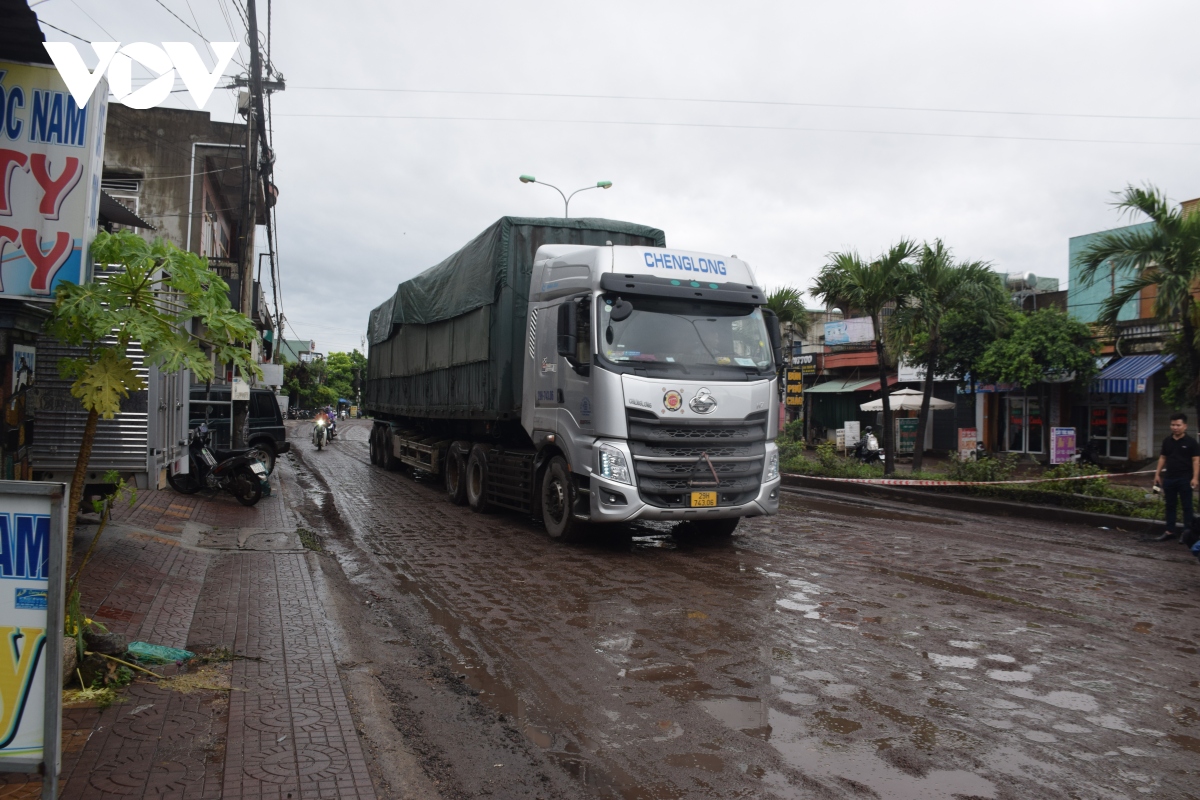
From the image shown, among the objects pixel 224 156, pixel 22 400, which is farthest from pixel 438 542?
pixel 224 156

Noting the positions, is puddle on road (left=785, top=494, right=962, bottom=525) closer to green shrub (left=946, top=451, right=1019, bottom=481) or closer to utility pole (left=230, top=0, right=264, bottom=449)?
green shrub (left=946, top=451, right=1019, bottom=481)

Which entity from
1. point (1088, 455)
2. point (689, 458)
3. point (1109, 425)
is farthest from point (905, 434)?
point (689, 458)

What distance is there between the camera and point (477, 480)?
1355 centimetres

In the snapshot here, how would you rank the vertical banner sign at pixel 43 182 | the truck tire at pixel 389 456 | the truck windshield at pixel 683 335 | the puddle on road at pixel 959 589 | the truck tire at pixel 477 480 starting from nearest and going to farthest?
the vertical banner sign at pixel 43 182
the puddle on road at pixel 959 589
the truck windshield at pixel 683 335
the truck tire at pixel 477 480
the truck tire at pixel 389 456

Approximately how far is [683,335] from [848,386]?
2598 centimetres

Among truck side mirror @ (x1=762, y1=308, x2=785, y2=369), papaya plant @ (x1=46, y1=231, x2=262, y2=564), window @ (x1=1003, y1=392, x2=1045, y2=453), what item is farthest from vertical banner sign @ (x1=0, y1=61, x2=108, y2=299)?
window @ (x1=1003, y1=392, x2=1045, y2=453)

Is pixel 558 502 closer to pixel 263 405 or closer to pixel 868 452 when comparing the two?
pixel 263 405

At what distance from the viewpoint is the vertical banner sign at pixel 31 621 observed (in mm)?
3055

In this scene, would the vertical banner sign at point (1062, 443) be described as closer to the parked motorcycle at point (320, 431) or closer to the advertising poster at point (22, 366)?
the advertising poster at point (22, 366)

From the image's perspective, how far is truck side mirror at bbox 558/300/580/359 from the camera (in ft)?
31.6

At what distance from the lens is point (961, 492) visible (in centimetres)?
1650

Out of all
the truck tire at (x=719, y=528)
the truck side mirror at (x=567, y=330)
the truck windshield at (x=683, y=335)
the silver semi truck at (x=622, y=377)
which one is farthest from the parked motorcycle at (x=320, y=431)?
the truck windshield at (x=683, y=335)

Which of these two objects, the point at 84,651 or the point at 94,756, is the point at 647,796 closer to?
the point at 94,756

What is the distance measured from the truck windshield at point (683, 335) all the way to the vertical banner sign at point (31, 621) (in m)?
6.82
